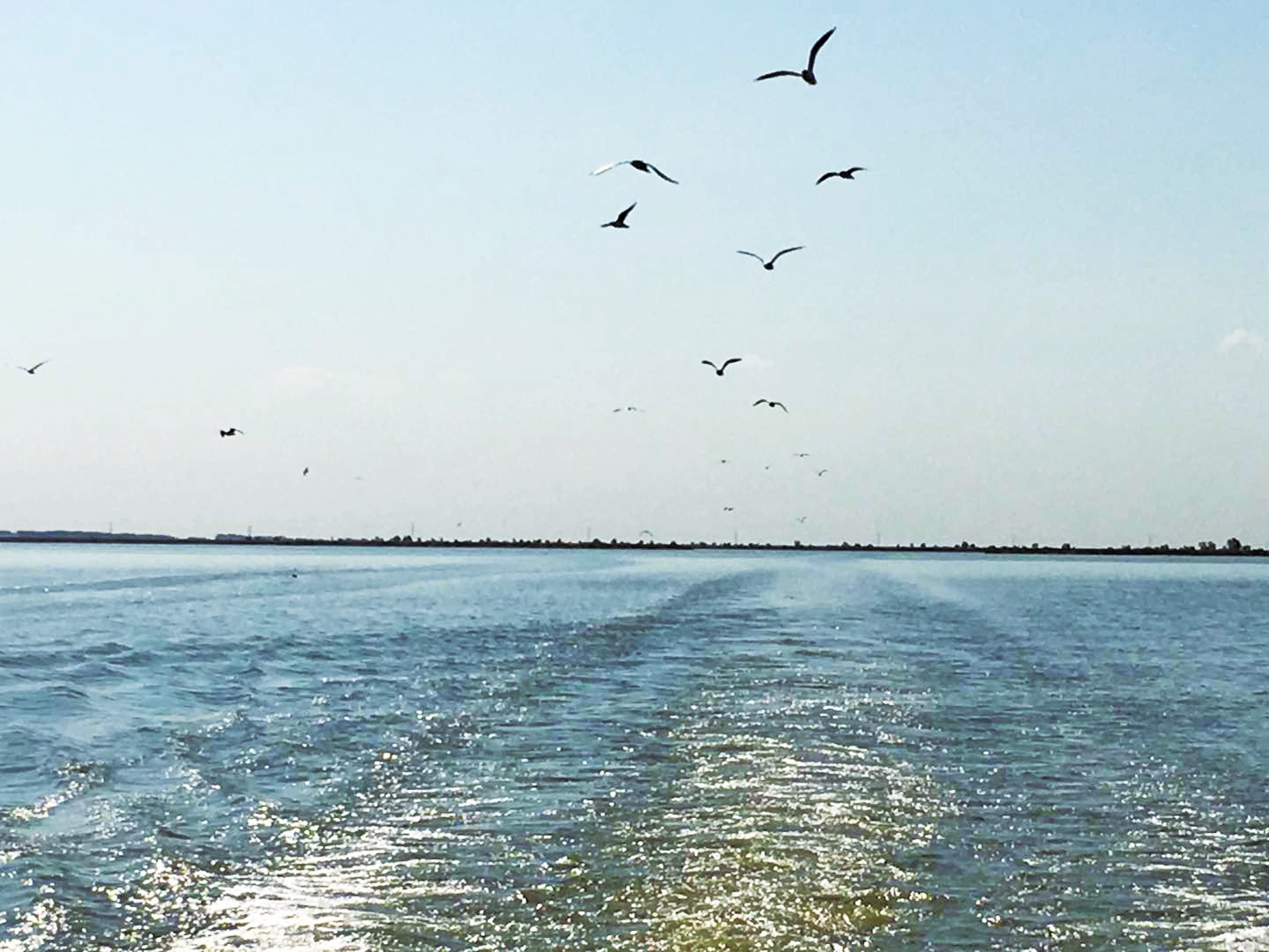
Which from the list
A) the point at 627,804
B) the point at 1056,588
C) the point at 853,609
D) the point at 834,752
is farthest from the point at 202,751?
the point at 1056,588

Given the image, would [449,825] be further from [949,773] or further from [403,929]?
[949,773]

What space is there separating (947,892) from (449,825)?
6276 mm

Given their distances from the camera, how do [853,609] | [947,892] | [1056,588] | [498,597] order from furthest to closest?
[1056,588] < [498,597] < [853,609] < [947,892]

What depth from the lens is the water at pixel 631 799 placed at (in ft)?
40.1

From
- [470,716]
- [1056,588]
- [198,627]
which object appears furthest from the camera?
[1056,588]

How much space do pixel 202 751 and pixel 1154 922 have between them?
50.0 feet

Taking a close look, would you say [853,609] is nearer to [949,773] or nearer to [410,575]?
[949,773]

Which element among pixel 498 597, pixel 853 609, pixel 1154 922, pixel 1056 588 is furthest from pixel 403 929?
pixel 1056 588

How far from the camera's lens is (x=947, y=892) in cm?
1300

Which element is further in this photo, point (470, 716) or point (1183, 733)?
point (470, 716)

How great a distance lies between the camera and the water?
40.1 feet

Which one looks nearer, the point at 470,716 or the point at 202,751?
the point at 202,751

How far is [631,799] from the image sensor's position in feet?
56.9

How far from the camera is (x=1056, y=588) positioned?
109 metres
